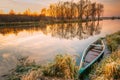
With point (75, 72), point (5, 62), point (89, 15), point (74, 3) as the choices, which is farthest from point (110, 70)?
point (89, 15)

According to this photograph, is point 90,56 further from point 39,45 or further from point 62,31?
point 62,31

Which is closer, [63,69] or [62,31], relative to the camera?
[63,69]

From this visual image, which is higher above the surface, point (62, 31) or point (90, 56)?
point (90, 56)

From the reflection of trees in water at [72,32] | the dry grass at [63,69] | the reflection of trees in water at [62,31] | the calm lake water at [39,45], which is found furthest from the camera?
the reflection of trees in water at [62,31]

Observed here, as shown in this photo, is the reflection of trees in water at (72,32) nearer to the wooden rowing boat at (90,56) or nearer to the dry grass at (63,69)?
the wooden rowing boat at (90,56)

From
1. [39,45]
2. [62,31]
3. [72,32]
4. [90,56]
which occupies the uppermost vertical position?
[90,56]

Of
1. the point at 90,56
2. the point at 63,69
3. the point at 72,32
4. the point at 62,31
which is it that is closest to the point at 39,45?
the point at 90,56

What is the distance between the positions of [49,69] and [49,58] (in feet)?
22.3

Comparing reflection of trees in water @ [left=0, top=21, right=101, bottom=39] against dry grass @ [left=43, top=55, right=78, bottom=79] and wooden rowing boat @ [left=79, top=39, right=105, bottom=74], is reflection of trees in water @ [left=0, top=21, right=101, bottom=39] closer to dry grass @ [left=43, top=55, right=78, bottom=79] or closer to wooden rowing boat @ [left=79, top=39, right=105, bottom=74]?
wooden rowing boat @ [left=79, top=39, right=105, bottom=74]

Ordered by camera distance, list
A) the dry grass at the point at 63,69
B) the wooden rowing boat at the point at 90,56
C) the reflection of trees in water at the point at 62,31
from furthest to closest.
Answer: the reflection of trees in water at the point at 62,31, the wooden rowing boat at the point at 90,56, the dry grass at the point at 63,69

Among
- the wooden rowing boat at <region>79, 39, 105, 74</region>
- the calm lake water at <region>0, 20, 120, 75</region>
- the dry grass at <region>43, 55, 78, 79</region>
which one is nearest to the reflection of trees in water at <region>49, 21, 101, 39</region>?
the calm lake water at <region>0, 20, 120, 75</region>

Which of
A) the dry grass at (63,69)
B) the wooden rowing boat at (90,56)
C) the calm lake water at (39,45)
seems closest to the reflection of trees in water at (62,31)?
the calm lake water at (39,45)

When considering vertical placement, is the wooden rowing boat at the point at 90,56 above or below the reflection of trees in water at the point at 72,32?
above

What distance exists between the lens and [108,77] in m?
7.73
